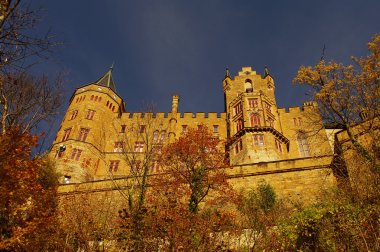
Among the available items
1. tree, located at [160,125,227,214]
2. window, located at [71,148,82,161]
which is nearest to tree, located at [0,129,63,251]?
tree, located at [160,125,227,214]

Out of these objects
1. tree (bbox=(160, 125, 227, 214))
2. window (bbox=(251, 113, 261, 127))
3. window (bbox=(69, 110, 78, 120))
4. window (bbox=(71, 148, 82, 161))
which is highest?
window (bbox=(69, 110, 78, 120))

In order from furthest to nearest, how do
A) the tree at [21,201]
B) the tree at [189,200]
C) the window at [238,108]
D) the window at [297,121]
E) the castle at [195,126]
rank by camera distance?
the window at [297,121], the window at [238,108], the castle at [195,126], the tree at [21,201], the tree at [189,200]

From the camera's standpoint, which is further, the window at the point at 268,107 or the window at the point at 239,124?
the window at the point at 268,107

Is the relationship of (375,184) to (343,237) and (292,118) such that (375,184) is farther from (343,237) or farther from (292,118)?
(292,118)

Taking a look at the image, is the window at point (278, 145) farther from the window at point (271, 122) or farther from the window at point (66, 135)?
the window at point (66, 135)

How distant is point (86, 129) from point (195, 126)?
14.0 metres

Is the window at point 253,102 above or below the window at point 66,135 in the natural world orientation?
above

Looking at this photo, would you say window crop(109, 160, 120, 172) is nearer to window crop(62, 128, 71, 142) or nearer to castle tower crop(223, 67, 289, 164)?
window crop(62, 128, 71, 142)

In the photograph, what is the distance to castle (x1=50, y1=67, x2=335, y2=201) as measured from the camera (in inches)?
1194

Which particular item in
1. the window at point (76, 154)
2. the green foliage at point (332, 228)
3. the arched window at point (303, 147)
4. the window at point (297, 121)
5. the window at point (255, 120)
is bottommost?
the green foliage at point (332, 228)

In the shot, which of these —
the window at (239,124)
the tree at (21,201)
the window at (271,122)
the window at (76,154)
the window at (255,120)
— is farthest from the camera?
the window at (239,124)

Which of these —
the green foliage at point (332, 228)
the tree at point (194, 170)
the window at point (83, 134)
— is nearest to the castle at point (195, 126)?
the window at point (83, 134)

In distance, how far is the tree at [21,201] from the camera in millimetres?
12102

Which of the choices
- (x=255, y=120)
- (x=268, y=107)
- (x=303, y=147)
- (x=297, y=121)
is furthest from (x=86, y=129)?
(x=297, y=121)
